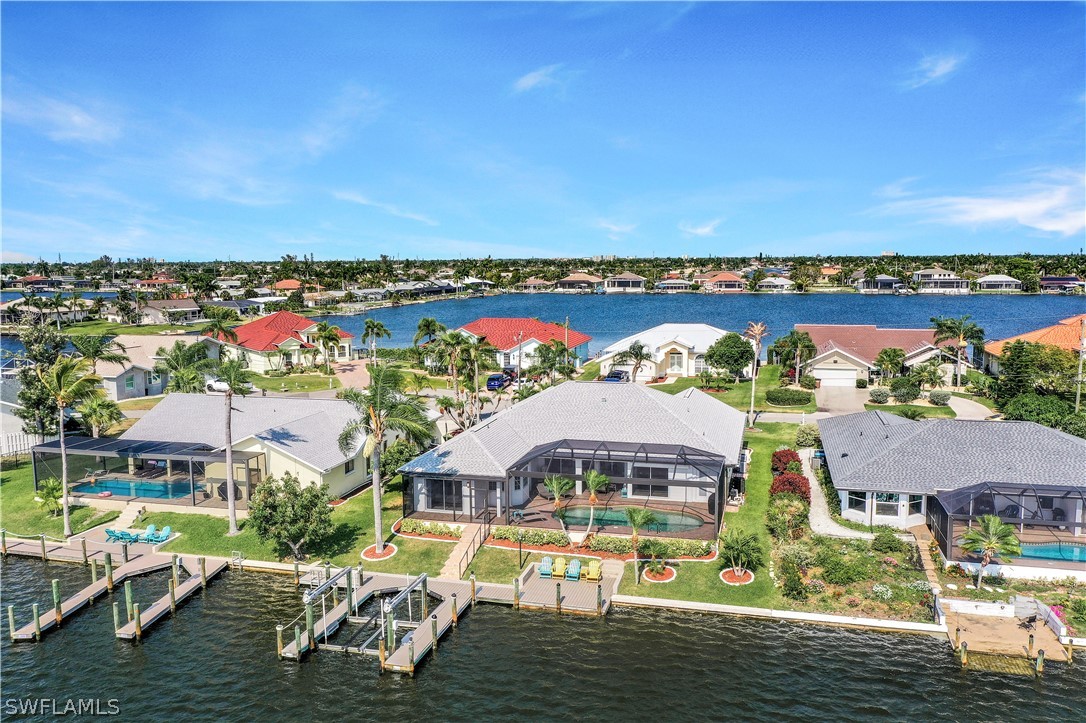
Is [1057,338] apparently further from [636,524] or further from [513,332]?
[636,524]

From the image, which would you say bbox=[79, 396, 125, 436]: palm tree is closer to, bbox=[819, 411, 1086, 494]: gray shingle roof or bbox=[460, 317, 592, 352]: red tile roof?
bbox=[460, 317, 592, 352]: red tile roof

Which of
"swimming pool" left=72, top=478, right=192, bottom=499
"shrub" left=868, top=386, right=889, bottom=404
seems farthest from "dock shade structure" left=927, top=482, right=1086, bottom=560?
"swimming pool" left=72, top=478, right=192, bottom=499

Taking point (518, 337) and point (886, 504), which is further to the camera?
point (518, 337)

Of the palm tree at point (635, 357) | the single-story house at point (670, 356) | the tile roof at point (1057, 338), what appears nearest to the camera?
the tile roof at point (1057, 338)

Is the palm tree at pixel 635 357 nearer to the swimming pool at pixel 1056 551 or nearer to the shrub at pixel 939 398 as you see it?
the shrub at pixel 939 398

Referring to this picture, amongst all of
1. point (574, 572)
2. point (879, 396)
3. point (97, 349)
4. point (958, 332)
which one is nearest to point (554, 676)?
point (574, 572)

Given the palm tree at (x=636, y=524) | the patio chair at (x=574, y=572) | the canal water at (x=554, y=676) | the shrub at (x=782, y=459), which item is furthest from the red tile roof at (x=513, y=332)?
the canal water at (x=554, y=676)

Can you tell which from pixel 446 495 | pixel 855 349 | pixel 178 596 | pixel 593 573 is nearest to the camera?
pixel 178 596
